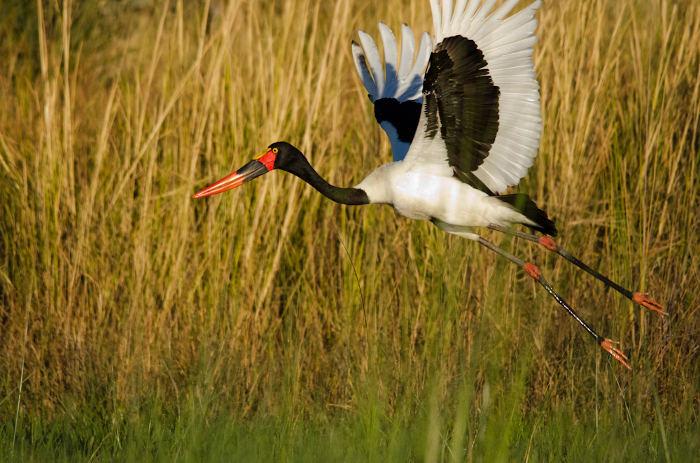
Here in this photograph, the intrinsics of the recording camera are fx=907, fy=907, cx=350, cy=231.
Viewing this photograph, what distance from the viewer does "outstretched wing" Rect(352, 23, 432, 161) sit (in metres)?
4.53

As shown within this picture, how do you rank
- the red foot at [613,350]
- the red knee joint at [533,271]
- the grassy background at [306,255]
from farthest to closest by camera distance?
the red knee joint at [533,271]
the grassy background at [306,255]
the red foot at [613,350]

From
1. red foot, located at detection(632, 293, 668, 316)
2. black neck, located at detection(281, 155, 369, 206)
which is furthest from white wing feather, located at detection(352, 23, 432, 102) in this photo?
red foot, located at detection(632, 293, 668, 316)

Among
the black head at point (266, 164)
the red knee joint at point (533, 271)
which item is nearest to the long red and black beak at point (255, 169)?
the black head at point (266, 164)

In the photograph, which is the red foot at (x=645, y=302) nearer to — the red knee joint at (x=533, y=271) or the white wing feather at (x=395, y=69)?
the red knee joint at (x=533, y=271)

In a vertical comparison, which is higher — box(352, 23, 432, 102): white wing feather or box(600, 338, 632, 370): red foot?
box(352, 23, 432, 102): white wing feather

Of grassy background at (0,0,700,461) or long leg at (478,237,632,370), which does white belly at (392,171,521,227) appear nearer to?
long leg at (478,237,632,370)

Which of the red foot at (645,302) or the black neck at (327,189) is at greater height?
the black neck at (327,189)

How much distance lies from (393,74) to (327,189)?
98 centimetres

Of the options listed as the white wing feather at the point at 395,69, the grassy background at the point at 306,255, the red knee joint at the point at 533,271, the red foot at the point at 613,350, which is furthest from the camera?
the white wing feather at the point at 395,69

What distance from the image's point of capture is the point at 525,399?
13.5 feet

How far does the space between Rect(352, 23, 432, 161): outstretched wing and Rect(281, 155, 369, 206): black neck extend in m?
0.51

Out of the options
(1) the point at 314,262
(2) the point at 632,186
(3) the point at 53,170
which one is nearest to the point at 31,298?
(3) the point at 53,170

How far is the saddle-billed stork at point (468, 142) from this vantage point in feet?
11.8

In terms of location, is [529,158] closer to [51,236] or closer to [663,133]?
[663,133]
